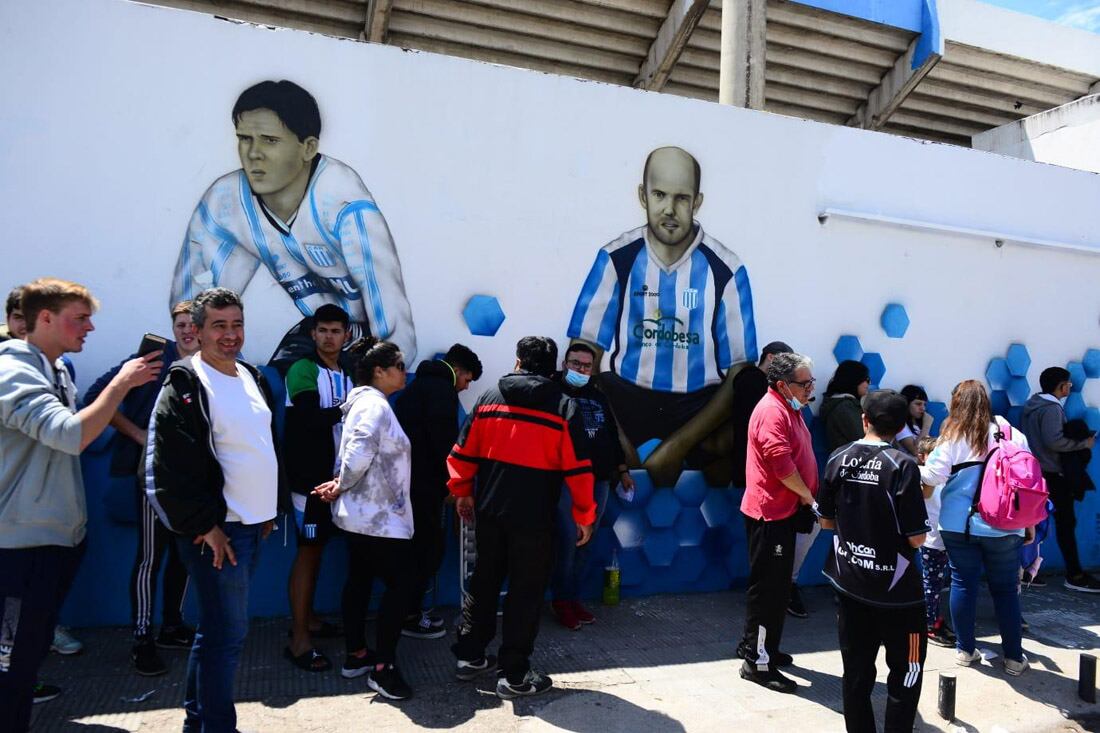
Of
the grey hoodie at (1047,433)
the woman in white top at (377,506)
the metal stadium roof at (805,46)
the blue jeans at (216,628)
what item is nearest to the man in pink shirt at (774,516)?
the woman in white top at (377,506)

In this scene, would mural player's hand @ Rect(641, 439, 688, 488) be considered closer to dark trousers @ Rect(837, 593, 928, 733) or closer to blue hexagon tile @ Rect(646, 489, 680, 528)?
blue hexagon tile @ Rect(646, 489, 680, 528)

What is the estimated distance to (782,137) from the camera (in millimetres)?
5633

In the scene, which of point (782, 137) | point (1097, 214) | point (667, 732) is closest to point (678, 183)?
point (782, 137)

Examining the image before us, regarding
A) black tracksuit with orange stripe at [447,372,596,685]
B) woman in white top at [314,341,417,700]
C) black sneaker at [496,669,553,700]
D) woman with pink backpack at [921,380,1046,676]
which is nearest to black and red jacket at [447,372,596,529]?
black tracksuit with orange stripe at [447,372,596,685]

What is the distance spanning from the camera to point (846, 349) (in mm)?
5758

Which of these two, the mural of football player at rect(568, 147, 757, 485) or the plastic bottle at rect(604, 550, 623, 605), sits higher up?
the mural of football player at rect(568, 147, 757, 485)

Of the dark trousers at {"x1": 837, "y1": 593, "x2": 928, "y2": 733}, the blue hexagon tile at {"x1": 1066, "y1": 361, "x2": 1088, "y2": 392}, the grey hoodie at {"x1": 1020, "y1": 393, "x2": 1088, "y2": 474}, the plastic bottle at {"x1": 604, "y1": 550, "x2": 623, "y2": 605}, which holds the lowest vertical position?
the plastic bottle at {"x1": 604, "y1": 550, "x2": 623, "y2": 605}

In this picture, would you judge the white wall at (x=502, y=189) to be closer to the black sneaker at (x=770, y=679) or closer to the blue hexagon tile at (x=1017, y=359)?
the blue hexagon tile at (x=1017, y=359)

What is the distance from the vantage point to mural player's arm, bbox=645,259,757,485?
5.30 meters

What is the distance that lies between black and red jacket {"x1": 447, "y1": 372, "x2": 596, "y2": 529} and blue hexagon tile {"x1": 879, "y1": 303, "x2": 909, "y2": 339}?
357 cm

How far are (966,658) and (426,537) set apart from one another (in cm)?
312

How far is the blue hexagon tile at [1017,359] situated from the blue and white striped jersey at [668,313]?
8.53 ft

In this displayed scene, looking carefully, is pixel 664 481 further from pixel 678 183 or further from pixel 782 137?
pixel 782 137

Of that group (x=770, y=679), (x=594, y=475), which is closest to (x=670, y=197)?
(x=594, y=475)
